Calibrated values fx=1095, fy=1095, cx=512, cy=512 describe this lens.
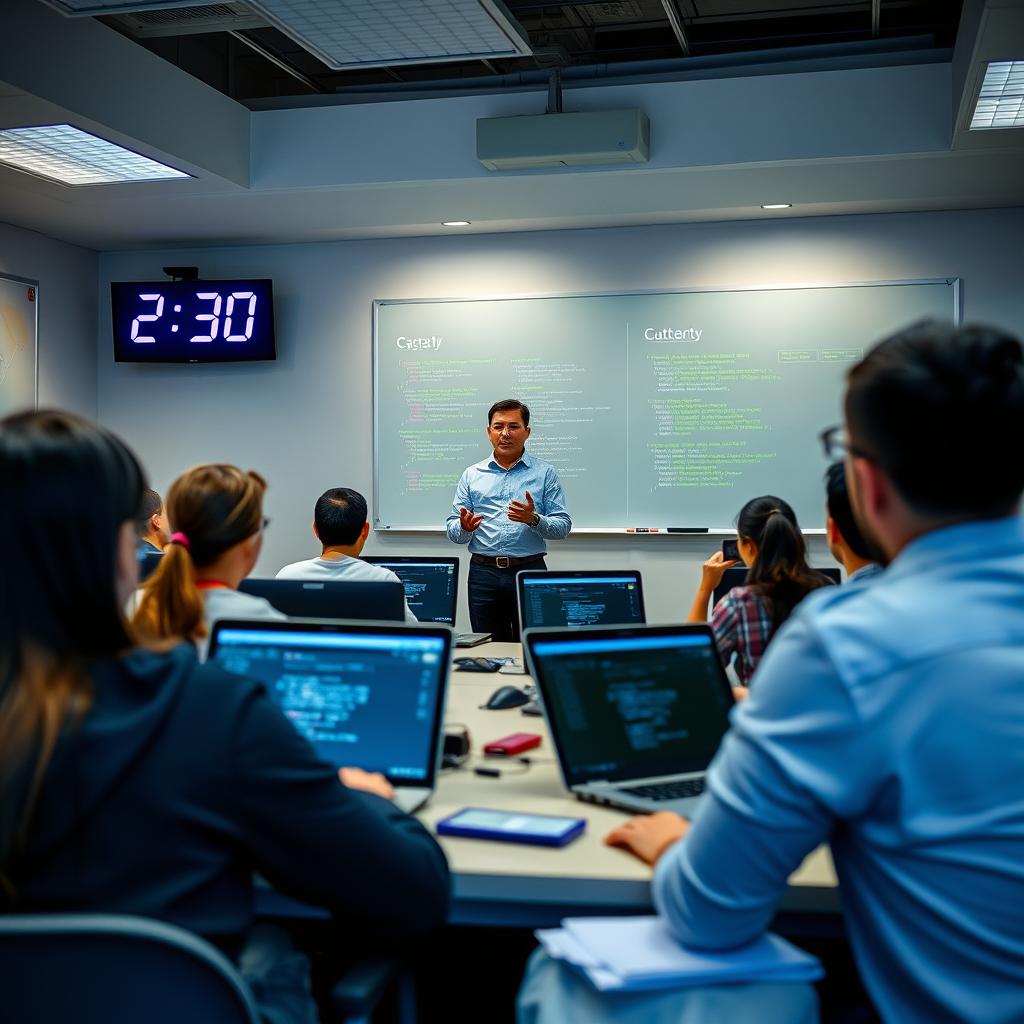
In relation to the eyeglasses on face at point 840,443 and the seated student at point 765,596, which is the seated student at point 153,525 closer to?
the seated student at point 765,596

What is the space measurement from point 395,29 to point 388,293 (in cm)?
239

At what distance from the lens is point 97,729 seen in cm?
112

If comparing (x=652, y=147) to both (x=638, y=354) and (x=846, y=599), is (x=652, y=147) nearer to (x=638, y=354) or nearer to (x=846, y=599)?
(x=638, y=354)

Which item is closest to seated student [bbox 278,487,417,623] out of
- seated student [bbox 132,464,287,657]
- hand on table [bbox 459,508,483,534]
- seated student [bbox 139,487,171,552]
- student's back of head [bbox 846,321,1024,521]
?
seated student [bbox 139,487,171,552]

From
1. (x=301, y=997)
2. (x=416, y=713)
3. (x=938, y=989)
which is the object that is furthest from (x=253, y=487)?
(x=938, y=989)

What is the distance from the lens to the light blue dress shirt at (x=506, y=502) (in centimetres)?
564

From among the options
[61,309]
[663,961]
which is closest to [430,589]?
→ [663,961]

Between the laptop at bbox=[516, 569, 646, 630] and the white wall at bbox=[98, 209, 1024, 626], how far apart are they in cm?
250

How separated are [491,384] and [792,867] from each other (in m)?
5.36

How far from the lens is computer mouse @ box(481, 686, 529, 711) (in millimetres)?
2936

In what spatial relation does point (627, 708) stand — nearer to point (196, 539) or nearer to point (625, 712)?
point (625, 712)

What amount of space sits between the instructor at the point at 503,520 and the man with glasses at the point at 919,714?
429 centimetres

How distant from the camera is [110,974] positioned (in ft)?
3.45

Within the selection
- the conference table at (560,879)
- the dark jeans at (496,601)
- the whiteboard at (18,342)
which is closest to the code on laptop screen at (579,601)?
the conference table at (560,879)
